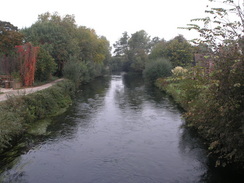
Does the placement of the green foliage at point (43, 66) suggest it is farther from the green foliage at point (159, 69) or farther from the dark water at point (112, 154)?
the green foliage at point (159, 69)

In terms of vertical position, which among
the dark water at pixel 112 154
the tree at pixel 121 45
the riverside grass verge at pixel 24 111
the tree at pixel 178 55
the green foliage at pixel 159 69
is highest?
the tree at pixel 121 45

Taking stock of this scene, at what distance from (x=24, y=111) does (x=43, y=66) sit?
12.5 meters

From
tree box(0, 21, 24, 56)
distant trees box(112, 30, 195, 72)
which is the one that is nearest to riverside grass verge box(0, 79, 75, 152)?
tree box(0, 21, 24, 56)

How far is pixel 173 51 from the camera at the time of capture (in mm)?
44938

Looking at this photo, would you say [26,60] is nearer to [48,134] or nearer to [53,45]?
[53,45]

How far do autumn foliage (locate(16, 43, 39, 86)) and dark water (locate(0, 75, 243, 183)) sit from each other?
28.2 ft

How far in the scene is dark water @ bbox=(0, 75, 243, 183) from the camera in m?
9.35

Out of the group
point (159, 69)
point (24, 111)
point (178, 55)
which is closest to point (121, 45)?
point (178, 55)

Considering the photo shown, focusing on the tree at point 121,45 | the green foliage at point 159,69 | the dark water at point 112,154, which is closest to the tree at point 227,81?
the dark water at point 112,154

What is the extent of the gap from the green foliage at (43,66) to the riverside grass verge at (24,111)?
657cm

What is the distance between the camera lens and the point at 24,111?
14.7 metres

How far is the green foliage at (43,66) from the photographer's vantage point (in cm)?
2628

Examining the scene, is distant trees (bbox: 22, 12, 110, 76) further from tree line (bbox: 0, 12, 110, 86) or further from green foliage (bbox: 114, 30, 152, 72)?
green foliage (bbox: 114, 30, 152, 72)

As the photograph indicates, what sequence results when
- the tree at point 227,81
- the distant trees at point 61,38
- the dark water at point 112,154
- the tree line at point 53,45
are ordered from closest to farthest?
the tree at point 227,81 < the dark water at point 112,154 < the tree line at point 53,45 < the distant trees at point 61,38
